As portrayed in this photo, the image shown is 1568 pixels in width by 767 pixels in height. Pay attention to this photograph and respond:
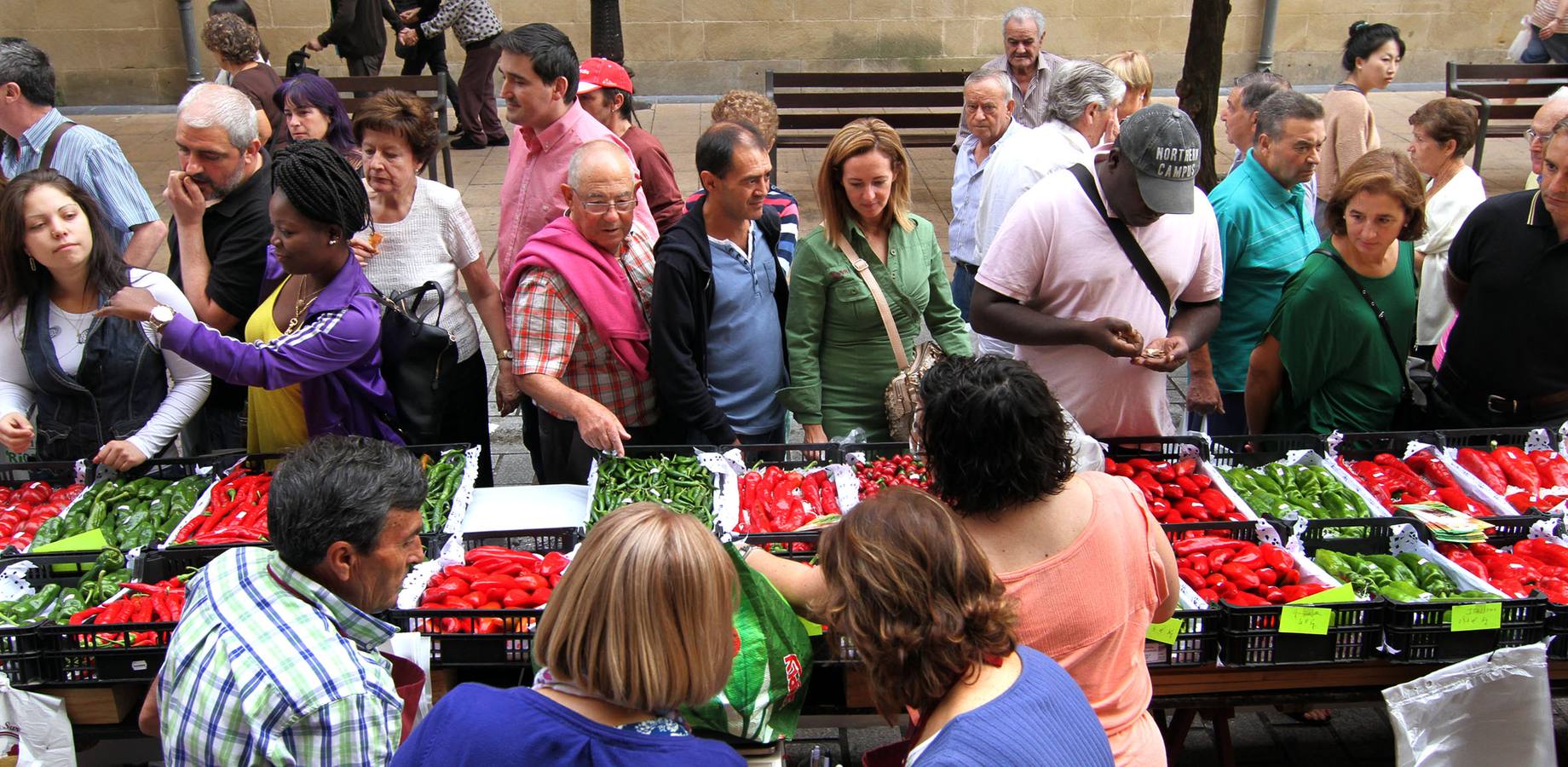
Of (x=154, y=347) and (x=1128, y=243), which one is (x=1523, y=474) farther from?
(x=154, y=347)

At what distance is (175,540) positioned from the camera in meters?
4.08

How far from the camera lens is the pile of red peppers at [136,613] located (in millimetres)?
3484

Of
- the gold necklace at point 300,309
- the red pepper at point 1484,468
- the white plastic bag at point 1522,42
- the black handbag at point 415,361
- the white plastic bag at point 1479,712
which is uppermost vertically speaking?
the white plastic bag at point 1522,42

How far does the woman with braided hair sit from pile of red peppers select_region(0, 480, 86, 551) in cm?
79

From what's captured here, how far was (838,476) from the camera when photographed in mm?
4484

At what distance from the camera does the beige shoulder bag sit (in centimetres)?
462

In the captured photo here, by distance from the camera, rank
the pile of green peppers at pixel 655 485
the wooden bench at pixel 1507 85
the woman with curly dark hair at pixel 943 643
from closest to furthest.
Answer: the woman with curly dark hair at pixel 943 643
the pile of green peppers at pixel 655 485
the wooden bench at pixel 1507 85

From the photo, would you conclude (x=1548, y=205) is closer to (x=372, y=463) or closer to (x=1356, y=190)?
(x=1356, y=190)

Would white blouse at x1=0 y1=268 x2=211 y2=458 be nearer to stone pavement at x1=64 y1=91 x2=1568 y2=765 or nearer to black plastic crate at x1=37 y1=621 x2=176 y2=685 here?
black plastic crate at x1=37 y1=621 x2=176 y2=685

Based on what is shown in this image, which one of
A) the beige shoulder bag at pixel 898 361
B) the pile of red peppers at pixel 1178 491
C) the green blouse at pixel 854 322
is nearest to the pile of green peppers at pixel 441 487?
the green blouse at pixel 854 322

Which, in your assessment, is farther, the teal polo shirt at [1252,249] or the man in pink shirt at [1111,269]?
the teal polo shirt at [1252,249]

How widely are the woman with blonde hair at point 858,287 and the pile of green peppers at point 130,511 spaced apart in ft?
7.45

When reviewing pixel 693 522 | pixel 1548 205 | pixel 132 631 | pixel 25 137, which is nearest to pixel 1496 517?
pixel 1548 205

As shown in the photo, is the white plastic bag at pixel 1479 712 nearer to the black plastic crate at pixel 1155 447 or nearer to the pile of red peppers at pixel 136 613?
the black plastic crate at pixel 1155 447
